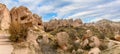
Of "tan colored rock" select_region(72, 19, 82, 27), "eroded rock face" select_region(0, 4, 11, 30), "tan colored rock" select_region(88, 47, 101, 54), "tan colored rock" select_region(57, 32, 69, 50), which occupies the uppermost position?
"tan colored rock" select_region(88, 47, 101, 54)

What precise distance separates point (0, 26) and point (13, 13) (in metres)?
3.58

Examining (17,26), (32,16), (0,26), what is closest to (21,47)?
(17,26)

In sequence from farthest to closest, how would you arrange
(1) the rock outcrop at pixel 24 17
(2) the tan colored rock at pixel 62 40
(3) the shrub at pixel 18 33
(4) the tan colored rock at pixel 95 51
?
(1) the rock outcrop at pixel 24 17, (3) the shrub at pixel 18 33, (2) the tan colored rock at pixel 62 40, (4) the tan colored rock at pixel 95 51

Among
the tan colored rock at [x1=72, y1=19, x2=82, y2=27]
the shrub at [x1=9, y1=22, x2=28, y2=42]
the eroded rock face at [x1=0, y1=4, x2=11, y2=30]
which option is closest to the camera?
the shrub at [x1=9, y1=22, x2=28, y2=42]

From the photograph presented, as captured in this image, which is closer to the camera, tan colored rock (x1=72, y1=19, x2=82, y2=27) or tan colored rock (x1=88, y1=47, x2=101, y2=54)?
tan colored rock (x1=88, y1=47, x2=101, y2=54)

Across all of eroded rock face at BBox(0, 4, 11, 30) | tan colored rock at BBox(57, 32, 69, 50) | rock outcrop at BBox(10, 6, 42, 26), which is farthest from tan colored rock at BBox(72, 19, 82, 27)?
tan colored rock at BBox(57, 32, 69, 50)

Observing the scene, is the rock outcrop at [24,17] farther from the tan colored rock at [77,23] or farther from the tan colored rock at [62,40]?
the tan colored rock at [62,40]

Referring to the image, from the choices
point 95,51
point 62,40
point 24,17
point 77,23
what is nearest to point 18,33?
point 24,17

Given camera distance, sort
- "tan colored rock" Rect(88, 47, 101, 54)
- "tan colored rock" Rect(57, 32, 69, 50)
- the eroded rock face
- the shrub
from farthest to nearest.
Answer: the eroded rock face
the shrub
"tan colored rock" Rect(57, 32, 69, 50)
"tan colored rock" Rect(88, 47, 101, 54)

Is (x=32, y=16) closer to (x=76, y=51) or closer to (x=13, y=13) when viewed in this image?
(x=13, y=13)

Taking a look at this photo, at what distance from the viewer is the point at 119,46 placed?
16.4 metres

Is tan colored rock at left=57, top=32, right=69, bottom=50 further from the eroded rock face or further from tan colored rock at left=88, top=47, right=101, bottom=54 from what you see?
the eroded rock face

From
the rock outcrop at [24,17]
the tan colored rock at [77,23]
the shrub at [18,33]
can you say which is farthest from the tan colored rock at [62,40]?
the tan colored rock at [77,23]

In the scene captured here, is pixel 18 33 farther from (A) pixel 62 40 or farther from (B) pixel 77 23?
(B) pixel 77 23
